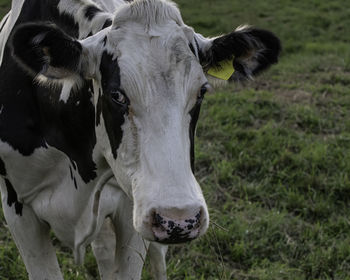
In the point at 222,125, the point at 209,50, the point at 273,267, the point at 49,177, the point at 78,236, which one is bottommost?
the point at 222,125

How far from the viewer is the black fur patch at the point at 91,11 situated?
2.42 meters

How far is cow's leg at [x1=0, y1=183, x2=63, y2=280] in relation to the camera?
2.72 metres

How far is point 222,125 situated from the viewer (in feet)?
17.3

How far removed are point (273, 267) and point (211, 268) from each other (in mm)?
374

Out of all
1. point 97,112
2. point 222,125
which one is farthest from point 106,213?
point 222,125

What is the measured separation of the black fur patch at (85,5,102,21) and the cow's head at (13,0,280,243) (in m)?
0.28

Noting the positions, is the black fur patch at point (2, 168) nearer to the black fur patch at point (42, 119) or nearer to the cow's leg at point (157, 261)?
the black fur patch at point (42, 119)

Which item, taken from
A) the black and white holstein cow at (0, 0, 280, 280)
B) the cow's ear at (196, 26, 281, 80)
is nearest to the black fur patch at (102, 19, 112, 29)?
the black and white holstein cow at (0, 0, 280, 280)

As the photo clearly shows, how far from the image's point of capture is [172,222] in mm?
1750

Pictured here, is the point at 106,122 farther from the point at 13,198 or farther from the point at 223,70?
the point at 13,198

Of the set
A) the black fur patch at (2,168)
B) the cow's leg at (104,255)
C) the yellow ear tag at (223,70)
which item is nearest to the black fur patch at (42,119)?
the black fur patch at (2,168)

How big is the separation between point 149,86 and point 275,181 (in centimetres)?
266

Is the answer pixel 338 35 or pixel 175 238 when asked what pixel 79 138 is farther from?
pixel 338 35

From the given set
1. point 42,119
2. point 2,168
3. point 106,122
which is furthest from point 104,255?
point 106,122
